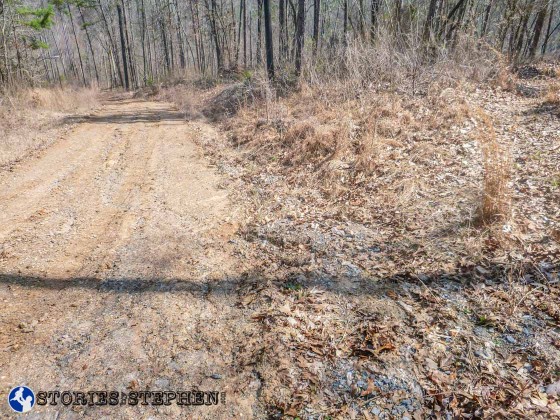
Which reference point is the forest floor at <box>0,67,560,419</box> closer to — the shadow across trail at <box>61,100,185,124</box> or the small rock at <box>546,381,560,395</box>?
the small rock at <box>546,381,560,395</box>

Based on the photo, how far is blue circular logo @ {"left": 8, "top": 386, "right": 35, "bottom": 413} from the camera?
1947 millimetres

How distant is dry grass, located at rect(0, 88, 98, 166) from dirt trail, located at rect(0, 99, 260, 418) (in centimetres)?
141

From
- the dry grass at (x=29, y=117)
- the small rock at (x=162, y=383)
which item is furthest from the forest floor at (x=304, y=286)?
the dry grass at (x=29, y=117)

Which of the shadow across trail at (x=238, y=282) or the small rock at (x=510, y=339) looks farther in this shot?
the shadow across trail at (x=238, y=282)

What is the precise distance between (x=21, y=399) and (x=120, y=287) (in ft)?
3.58

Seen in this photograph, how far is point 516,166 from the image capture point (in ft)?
13.3

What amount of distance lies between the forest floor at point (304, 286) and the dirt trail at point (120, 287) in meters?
0.02

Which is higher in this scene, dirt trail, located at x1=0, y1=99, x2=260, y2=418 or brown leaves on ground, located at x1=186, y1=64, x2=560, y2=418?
brown leaves on ground, located at x1=186, y1=64, x2=560, y2=418

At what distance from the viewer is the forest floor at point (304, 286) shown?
208 centimetres

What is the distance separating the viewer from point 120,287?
2990 millimetres

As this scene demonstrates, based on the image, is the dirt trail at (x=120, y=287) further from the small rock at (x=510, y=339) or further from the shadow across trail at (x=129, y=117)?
the shadow across trail at (x=129, y=117)

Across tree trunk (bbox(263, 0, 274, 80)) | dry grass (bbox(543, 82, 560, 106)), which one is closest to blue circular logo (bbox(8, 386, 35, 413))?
dry grass (bbox(543, 82, 560, 106))

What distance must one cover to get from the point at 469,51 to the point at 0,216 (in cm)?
860

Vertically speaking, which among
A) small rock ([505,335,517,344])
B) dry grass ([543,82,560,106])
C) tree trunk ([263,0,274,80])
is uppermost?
tree trunk ([263,0,274,80])
